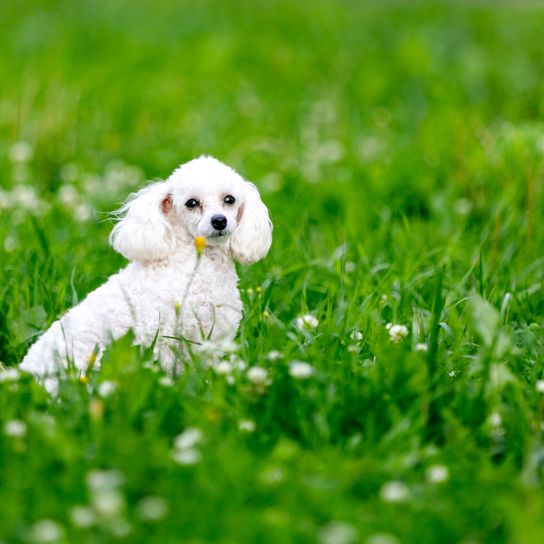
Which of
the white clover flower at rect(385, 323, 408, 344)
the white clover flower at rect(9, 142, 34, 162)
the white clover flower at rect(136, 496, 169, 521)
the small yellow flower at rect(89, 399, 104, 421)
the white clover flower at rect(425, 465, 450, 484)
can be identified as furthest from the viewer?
the white clover flower at rect(9, 142, 34, 162)

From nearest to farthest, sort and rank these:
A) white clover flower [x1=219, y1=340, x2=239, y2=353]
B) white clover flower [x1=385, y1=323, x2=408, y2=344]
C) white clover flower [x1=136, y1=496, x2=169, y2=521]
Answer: white clover flower [x1=136, y1=496, x2=169, y2=521], white clover flower [x1=219, y1=340, x2=239, y2=353], white clover flower [x1=385, y1=323, x2=408, y2=344]

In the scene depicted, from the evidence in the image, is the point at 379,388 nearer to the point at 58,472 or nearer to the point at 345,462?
the point at 345,462

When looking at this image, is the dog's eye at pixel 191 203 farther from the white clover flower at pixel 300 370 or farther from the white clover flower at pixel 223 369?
the white clover flower at pixel 300 370

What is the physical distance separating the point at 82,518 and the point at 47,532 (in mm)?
91

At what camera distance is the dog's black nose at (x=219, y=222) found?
314cm

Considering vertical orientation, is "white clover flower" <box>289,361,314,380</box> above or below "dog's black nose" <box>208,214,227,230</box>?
below

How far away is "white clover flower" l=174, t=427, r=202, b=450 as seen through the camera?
2.35 meters

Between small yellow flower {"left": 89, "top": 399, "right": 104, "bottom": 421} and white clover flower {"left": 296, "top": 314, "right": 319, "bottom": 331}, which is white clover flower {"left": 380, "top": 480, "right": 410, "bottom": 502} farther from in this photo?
white clover flower {"left": 296, "top": 314, "right": 319, "bottom": 331}

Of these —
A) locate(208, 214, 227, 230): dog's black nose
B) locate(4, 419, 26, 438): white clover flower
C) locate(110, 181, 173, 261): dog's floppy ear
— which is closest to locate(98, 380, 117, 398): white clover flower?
locate(4, 419, 26, 438): white clover flower

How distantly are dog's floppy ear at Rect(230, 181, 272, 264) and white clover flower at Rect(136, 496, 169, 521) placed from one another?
4.22 ft

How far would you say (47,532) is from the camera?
76.7 inches

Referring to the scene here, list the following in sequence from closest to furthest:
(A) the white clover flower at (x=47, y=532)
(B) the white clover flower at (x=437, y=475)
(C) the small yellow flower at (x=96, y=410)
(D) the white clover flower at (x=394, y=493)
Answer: (A) the white clover flower at (x=47, y=532)
(D) the white clover flower at (x=394, y=493)
(B) the white clover flower at (x=437, y=475)
(C) the small yellow flower at (x=96, y=410)

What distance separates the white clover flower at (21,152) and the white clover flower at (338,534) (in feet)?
13.4

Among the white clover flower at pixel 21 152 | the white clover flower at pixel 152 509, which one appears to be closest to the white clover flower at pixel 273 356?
the white clover flower at pixel 152 509
